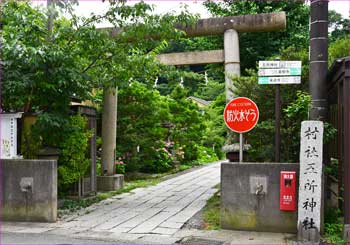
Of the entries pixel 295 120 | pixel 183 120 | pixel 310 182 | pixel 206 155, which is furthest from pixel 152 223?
pixel 206 155

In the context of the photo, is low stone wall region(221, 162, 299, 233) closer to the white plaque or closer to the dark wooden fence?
the dark wooden fence

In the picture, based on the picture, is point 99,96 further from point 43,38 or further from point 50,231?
point 50,231

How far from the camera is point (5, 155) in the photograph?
9172 mm

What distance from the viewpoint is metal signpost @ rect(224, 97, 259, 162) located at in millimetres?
8531

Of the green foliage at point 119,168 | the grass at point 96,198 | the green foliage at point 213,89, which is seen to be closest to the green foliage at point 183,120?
the green foliage at point 213,89

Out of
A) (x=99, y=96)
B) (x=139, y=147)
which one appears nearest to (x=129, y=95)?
(x=99, y=96)

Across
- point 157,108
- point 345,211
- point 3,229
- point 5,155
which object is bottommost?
point 3,229

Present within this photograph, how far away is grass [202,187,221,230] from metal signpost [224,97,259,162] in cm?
182

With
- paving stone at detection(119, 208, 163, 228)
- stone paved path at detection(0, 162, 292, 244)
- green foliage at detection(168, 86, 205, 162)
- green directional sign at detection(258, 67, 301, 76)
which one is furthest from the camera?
green foliage at detection(168, 86, 205, 162)

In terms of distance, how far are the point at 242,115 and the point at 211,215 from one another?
2.30m

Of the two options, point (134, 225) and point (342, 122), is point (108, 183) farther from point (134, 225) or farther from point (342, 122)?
point (342, 122)

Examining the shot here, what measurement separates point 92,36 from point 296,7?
8.39m

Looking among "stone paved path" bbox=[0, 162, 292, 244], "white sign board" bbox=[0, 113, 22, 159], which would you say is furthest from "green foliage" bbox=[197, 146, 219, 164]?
"white sign board" bbox=[0, 113, 22, 159]

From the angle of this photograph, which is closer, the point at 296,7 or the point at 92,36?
the point at 92,36
